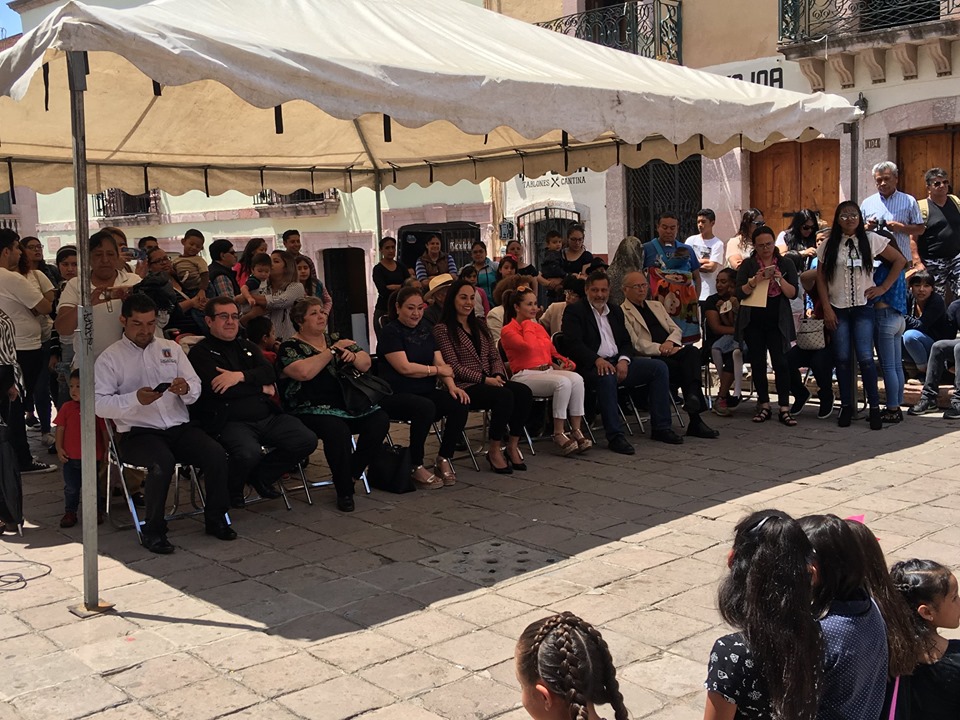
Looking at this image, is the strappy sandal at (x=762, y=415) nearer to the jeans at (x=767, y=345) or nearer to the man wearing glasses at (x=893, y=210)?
the jeans at (x=767, y=345)

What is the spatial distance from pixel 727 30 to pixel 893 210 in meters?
6.79

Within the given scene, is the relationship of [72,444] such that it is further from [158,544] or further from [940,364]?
[940,364]

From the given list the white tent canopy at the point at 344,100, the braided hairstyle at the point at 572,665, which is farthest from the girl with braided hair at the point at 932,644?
the white tent canopy at the point at 344,100

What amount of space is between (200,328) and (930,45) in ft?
A: 34.1

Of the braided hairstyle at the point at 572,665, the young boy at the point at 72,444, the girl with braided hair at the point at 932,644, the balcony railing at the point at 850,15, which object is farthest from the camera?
the balcony railing at the point at 850,15

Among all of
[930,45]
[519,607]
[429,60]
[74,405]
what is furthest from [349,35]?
[930,45]

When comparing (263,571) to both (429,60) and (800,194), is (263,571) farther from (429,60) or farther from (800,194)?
(800,194)

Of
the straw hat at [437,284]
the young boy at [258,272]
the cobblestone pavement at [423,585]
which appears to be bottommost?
the cobblestone pavement at [423,585]

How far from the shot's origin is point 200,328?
7367mm

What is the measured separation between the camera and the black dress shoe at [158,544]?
5797 mm

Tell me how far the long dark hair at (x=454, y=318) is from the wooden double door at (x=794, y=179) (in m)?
8.51

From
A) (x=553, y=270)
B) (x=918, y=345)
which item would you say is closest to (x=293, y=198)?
(x=553, y=270)

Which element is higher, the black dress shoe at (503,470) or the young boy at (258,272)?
the young boy at (258,272)

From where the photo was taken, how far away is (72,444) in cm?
625
